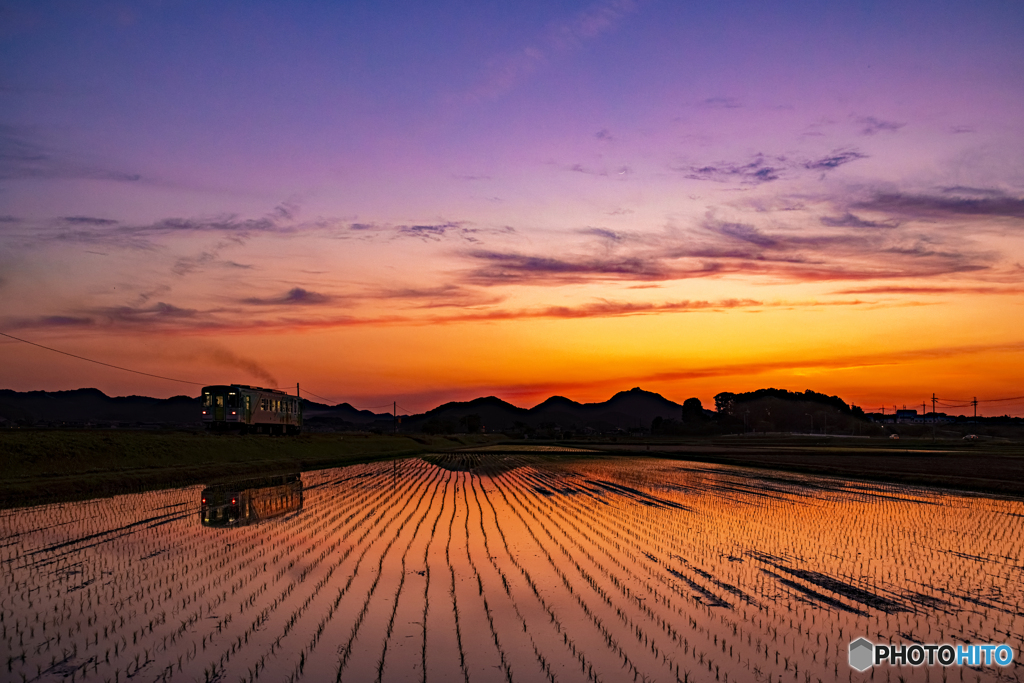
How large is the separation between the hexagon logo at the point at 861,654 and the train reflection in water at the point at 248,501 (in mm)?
18253

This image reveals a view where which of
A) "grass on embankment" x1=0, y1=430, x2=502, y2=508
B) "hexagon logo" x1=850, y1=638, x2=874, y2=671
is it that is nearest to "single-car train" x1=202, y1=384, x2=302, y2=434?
"grass on embankment" x1=0, y1=430, x2=502, y2=508

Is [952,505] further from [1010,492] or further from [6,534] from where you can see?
[6,534]

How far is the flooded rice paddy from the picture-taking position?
1023cm

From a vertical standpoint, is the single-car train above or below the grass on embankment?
above

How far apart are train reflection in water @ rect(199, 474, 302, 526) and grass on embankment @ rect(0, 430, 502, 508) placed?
11.0ft

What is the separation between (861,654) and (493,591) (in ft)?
20.7

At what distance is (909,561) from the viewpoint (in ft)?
58.5

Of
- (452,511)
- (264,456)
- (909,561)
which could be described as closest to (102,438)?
(264,456)

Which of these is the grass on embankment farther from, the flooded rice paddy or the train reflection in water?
the flooded rice paddy

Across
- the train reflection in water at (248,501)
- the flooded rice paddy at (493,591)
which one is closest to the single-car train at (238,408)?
the train reflection in water at (248,501)

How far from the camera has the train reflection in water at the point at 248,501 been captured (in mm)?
25172

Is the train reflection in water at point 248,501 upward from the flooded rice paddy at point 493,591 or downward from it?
downward

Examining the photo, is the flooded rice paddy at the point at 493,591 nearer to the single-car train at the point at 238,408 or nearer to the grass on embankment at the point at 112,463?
the grass on embankment at the point at 112,463

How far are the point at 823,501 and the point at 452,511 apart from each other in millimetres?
15581
